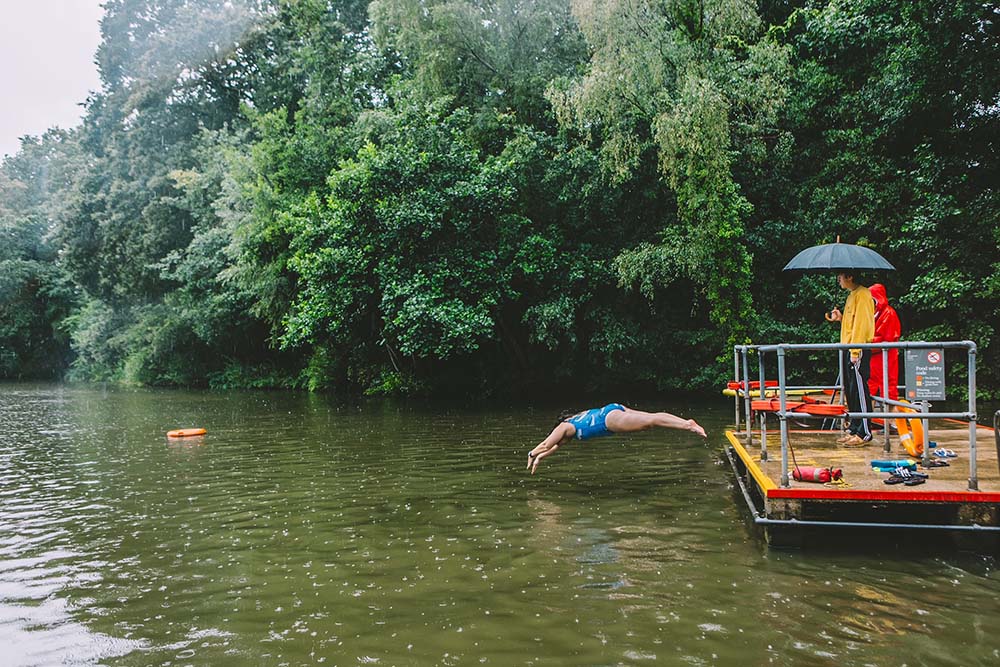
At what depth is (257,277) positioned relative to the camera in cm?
2981

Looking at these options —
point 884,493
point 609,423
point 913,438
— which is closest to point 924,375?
point 884,493

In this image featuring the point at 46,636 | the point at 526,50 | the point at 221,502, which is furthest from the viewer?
the point at 526,50

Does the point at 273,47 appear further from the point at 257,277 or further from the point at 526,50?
the point at 526,50

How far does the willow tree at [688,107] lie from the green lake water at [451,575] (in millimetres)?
10459

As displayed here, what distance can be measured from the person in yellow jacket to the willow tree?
1143 cm

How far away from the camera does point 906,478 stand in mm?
6625

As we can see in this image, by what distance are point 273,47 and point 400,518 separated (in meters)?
38.2

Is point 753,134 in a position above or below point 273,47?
below

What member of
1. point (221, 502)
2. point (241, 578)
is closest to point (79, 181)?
point (221, 502)

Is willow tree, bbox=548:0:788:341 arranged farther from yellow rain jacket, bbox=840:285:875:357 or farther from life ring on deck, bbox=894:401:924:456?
life ring on deck, bbox=894:401:924:456

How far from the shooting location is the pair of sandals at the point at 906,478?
259 inches

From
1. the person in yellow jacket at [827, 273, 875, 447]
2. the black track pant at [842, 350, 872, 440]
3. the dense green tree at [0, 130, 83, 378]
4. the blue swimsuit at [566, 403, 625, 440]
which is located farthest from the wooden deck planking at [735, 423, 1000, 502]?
the dense green tree at [0, 130, 83, 378]

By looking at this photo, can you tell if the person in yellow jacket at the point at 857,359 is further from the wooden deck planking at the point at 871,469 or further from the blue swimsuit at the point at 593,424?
the blue swimsuit at the point at 593,424

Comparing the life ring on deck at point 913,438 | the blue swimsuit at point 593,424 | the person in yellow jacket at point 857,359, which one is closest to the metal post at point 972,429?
the life ring on deck at point 913,438
